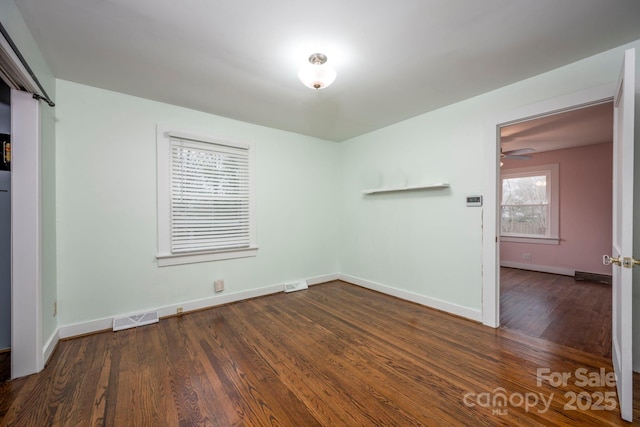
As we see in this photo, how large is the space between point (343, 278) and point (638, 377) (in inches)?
131

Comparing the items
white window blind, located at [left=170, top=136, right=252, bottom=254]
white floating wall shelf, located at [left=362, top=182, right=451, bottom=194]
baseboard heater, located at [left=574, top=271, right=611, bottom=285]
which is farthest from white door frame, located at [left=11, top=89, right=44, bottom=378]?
baseboard heater, located at [left=574, top=271, right=611, bottom=285]

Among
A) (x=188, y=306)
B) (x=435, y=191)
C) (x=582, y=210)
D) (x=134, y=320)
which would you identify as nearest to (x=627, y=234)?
(x=435, y=191)

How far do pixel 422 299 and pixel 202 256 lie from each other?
2.91m

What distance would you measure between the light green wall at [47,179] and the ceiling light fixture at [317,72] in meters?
1.89

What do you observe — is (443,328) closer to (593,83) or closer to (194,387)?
(194,387)

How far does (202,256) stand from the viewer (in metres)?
3.27

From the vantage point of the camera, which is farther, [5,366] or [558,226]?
[558,226]

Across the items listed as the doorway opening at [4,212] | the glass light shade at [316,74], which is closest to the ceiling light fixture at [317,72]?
the glass light shade at [316,74]

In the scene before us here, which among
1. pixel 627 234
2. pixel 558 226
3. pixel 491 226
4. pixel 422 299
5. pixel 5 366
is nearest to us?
pixel 627 234

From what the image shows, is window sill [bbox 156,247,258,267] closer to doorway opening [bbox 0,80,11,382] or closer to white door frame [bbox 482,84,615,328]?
doorway opening [bbox 0,80,11,382]

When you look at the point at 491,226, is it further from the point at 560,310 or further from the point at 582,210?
the point at 582,210

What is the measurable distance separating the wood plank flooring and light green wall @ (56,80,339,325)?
15.6 inches

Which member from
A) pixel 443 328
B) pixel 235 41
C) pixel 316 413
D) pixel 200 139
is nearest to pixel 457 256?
pixel 443 328

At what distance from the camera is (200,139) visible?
127 inches
